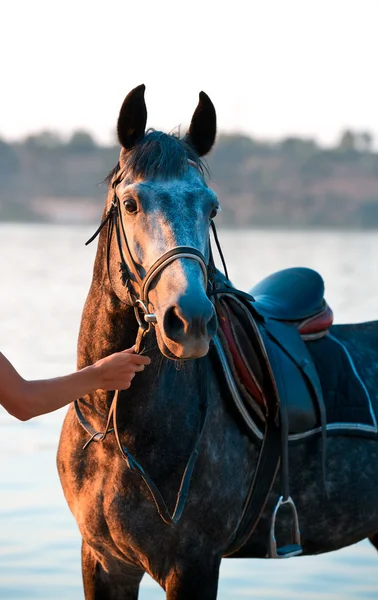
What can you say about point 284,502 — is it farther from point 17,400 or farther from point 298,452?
point 17,400

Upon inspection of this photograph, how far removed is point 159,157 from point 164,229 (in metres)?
0.31

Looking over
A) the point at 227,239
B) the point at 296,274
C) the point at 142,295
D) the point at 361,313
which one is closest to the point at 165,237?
the point at 142,295

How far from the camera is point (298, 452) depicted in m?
5.02

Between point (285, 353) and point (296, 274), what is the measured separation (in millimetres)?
610

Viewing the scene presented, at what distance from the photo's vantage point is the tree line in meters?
60.8

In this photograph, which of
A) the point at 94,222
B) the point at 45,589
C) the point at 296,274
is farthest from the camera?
the point at 94,222

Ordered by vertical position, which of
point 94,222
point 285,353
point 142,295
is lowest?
point 94,222

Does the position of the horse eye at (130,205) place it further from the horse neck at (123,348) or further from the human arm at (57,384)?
the human arm at (57,384)

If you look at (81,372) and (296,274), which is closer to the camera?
(81,372)

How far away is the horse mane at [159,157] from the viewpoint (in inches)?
164

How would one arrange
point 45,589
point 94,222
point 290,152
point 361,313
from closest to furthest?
point 45,589
point 361,313
point 94,222
point 290,152

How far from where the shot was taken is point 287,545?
5.00 m

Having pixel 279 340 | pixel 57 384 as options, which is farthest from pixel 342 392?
pixel 57 384

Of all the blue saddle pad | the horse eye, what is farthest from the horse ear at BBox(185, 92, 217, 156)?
the blue saddle pad
